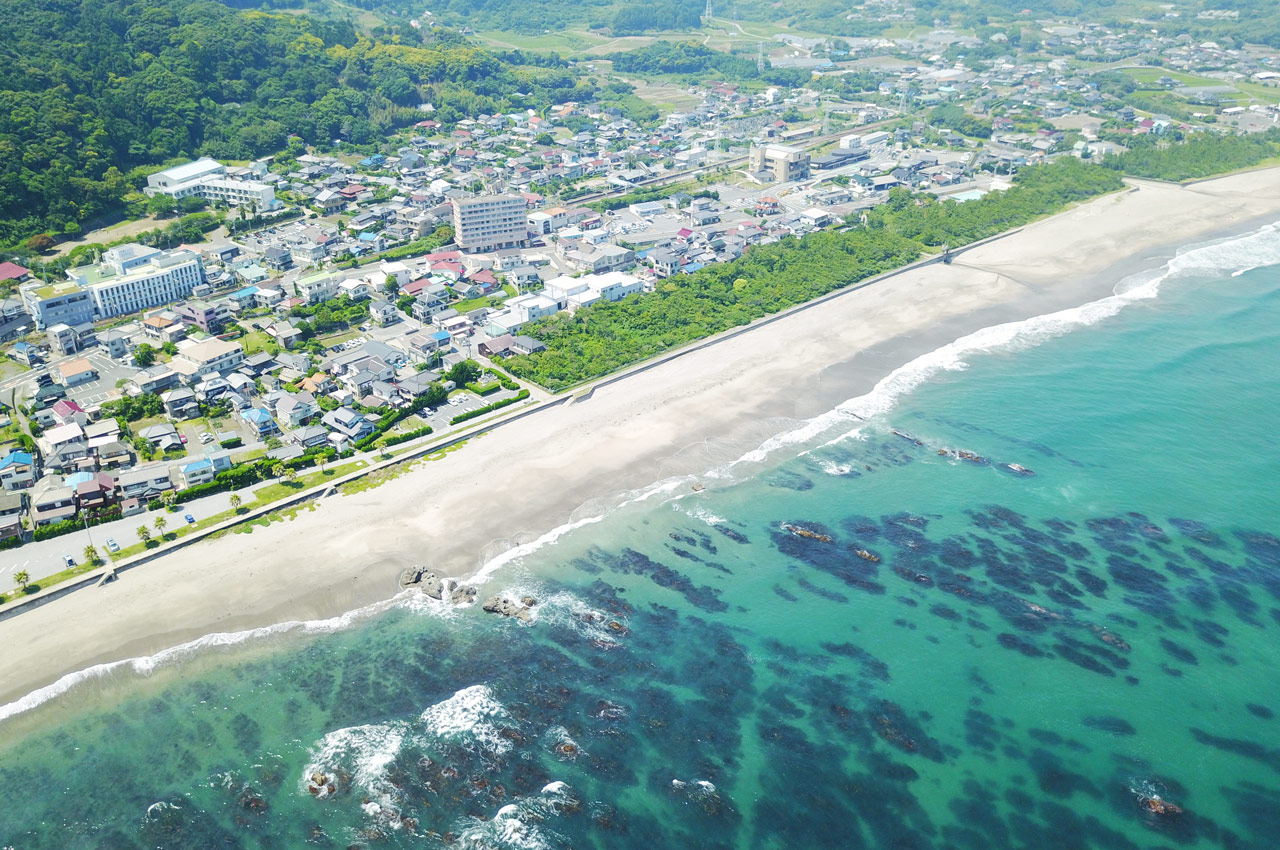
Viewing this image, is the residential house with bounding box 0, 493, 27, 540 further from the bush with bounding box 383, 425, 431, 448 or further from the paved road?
the bush with bounding box 383, 425, 431, 448

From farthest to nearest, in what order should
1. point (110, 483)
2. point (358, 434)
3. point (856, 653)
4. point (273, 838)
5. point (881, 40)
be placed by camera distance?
1. point (881, 40)
2. point (358, 434)
3. point (110, 483)
4. point (856, 653)
5. point (273, 838)

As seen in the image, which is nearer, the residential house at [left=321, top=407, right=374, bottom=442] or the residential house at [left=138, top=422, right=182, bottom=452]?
the residential house at [left=138, top=422, right=182, bottom=452]

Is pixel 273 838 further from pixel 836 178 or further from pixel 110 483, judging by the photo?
pixel 836 178

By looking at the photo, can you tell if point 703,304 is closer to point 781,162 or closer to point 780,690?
point 780,690

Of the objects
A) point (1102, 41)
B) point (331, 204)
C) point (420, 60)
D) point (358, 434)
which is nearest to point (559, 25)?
point (420, 60)

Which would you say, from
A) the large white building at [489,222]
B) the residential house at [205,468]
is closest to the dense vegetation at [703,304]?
the large white building at [489,222]

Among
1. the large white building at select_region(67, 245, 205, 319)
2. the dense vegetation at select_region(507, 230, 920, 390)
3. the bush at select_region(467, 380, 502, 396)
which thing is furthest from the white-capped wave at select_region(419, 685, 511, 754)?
the large white building at select_region(67, 245, 205, 319)

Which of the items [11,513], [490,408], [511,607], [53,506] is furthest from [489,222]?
[511,607]

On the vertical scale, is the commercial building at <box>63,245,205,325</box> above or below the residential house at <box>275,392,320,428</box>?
above
